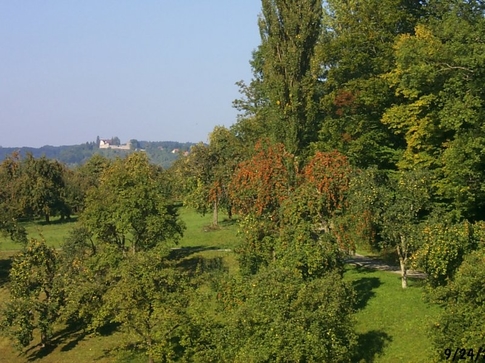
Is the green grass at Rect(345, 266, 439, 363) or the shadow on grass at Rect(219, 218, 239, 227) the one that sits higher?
the shadow on grass at Rect(219, 218, 239, 227)

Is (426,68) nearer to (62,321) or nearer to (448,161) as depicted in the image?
(448,161)

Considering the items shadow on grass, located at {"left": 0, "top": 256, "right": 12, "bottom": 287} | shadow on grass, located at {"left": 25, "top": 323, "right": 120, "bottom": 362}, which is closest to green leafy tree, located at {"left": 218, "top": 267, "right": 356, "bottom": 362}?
shadow on grass, located at {"left": 25, "top": 323, "right": 120, "bottom": 362}

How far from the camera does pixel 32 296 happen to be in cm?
2555

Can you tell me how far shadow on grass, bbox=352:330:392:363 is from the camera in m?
20.3

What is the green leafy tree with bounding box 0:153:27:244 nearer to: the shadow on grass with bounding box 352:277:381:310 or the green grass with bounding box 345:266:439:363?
the shadow on grass with bounding box 352:277:381:310

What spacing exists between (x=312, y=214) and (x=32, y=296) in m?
13.1

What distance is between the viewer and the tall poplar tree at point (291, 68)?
33.5 meters

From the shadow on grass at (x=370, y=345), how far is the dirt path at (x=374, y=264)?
19.7 ft

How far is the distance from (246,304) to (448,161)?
13958 mm

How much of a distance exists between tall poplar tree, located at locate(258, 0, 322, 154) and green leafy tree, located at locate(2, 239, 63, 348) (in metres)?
14.7

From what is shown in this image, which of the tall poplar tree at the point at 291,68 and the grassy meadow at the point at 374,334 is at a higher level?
the tall poplar tree at the point at 291,68

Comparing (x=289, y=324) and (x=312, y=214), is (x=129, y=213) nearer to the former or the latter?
(x=312, y=214)

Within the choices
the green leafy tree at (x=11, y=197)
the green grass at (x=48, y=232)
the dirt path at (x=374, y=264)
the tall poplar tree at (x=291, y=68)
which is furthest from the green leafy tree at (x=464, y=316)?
the green grass at (x=48, y=232)

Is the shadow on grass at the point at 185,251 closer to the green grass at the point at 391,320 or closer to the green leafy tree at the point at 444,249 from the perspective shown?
the green grass at the point at 391,320
